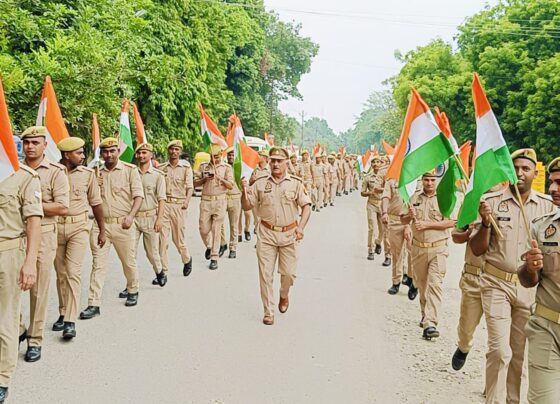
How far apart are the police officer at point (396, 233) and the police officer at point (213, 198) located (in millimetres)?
2889

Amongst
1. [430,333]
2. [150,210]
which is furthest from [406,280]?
[150,210]

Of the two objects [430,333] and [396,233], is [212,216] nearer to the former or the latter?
[396,233]

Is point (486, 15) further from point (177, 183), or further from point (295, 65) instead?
point (177, 183)

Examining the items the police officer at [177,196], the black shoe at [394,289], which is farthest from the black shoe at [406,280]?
the police officer at [177,196]

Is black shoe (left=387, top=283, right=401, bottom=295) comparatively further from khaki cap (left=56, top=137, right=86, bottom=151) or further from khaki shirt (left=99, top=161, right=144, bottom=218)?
khaki cap (left=56, top=137, right=86, bottom=151)

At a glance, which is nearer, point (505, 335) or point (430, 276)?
point (505, 335)

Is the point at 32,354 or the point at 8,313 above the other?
the point at 8,313

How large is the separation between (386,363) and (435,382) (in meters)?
0.58

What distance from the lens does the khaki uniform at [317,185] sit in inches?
902

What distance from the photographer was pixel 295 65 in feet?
183

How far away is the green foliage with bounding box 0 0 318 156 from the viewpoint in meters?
10.2

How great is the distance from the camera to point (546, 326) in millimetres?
3846

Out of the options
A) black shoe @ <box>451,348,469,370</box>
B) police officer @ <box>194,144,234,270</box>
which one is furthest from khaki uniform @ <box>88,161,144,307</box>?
black shoe @ <box>451,348,469,370</box>

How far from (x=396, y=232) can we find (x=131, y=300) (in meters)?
3.96
